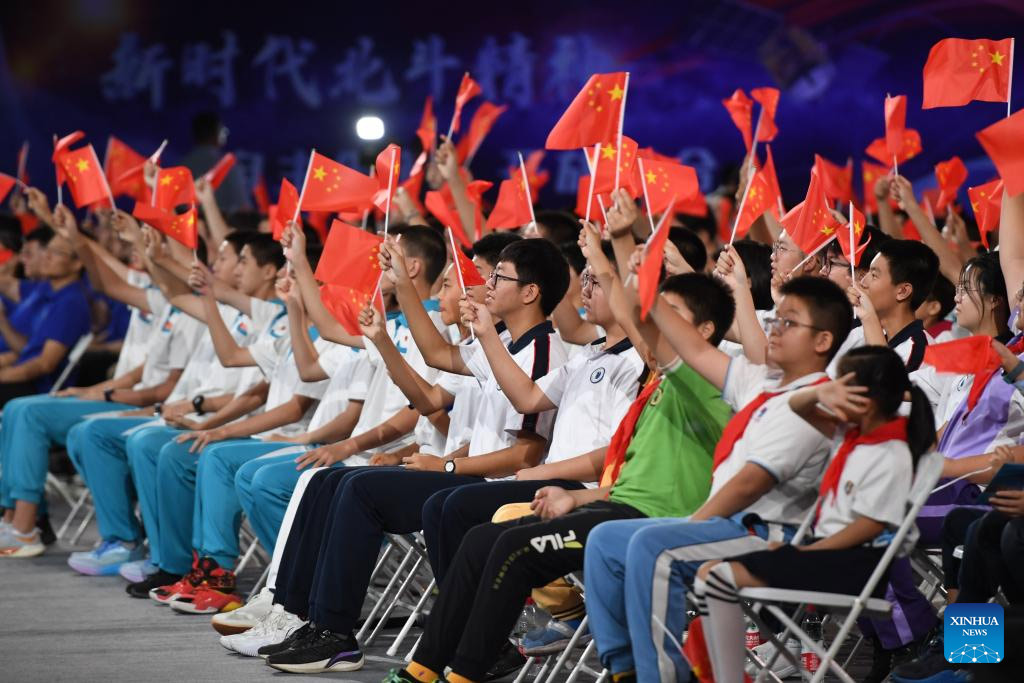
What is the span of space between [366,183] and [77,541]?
7.99ft

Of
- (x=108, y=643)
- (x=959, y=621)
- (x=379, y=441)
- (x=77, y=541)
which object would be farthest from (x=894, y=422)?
(x=77, y=541)

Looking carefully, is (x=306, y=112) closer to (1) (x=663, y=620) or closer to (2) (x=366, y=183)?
(2) (x=366, y=183)

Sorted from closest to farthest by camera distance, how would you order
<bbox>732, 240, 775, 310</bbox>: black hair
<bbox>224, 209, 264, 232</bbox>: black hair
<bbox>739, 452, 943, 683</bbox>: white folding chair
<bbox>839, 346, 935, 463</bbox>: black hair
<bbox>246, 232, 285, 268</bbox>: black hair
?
1. <bbox>739, 452, 943, 683</bbox>: white folding chair
2. <bbox>839, 346, 935, 463</bbox>: black hair
3. <bbox>732, 240, 775, 310</bbox>: black hair
4. <bbox>246, 232, 285, 268</bbox>: black hair
5. <bbox>224, 209, 264, 232</bbox>: black hair

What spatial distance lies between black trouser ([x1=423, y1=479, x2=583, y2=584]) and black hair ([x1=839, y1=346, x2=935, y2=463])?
108 centimetres

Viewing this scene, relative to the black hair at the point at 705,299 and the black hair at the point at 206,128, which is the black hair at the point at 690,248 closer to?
the black hair at the point at 705,299

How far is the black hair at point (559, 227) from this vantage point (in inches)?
229

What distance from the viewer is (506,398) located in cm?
450

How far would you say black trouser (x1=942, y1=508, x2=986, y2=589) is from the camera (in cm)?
369

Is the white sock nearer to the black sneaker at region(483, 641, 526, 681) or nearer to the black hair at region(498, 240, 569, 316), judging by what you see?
the black sneaker at region(483, 641, 526, 681)

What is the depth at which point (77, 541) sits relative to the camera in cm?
688

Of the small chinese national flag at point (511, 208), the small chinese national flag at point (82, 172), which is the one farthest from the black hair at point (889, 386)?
the small chinese national flag at point (82, 172)

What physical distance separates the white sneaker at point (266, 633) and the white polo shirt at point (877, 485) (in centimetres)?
192

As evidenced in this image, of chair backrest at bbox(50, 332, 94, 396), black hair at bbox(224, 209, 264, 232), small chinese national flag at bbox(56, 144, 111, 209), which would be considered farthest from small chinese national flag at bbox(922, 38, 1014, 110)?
chair backrest at bbox(50, 332, 94, 396)

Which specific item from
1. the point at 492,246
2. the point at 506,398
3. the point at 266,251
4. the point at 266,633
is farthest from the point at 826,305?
the point at 266,251
